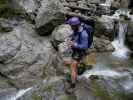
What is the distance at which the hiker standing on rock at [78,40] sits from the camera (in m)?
8.76

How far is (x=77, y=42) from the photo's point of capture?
916 cm

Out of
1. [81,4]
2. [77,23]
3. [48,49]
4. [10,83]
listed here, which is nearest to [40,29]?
[48,49]

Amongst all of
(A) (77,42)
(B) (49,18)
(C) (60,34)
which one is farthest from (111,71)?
(B) (49,18)

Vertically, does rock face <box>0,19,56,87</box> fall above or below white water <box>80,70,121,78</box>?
above

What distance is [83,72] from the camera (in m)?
10.6

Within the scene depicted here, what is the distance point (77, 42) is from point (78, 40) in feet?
0.29

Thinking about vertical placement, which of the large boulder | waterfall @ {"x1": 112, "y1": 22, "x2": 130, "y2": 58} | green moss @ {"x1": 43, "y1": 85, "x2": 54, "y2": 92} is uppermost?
the large boulder

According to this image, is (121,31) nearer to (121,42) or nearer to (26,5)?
(121,42)

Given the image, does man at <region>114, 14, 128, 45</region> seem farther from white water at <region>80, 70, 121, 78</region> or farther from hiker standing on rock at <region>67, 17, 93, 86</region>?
hiker standing on rock at <region>67, 17, 93, 86</region>

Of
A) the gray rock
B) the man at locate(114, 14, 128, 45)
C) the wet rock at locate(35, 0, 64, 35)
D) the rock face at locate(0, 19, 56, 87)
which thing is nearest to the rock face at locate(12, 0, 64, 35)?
the wet rock at locate(35, 0, 64, 35)

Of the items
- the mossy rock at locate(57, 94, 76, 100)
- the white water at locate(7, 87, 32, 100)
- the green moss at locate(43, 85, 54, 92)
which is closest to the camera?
the mossy rock at locate(57, 94, 76, 100)

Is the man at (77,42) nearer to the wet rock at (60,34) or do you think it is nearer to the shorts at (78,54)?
the shorts at (78,54)

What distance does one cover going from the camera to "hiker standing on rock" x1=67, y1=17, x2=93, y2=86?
8.76m

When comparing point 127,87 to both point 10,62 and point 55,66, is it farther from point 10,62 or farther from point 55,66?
point 10,62
